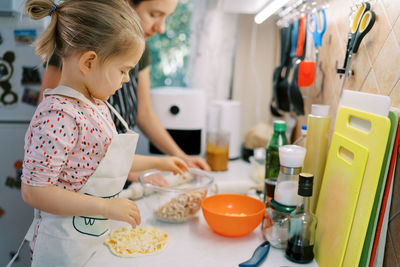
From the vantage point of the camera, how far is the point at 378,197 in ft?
2.27

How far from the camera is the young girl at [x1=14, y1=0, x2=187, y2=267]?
0.69 metres

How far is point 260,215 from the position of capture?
0.91 meters

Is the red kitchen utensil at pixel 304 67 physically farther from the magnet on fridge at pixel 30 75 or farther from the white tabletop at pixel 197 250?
the magnet on fridge at pixel 30 75

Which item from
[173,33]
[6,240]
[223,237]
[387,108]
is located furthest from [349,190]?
[173,33]

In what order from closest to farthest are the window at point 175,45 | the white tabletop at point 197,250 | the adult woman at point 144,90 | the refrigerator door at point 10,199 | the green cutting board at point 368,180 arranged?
the green cutting board at point 368,180, the white tabletop at point 197,250, the adult woman at point 144,90, the refrigerator door at point 10,199, the window at point 175,45

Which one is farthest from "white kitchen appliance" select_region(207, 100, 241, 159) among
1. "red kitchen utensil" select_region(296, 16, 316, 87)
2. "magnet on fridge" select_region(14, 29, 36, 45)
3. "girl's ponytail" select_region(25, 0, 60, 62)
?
"girl's ponytail" select_region(25, 0, 60, 62)

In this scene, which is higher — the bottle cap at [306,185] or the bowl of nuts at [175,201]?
the bottle cap at [306,185]

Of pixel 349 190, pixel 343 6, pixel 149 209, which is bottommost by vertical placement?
pixel 149 209

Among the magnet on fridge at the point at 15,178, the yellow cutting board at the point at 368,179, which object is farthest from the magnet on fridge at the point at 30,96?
the yellow cutting board at the point at 368,179

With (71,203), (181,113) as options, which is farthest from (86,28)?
(181,113)

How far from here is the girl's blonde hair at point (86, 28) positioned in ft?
2.37

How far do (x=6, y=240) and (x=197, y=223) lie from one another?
3.51 feet

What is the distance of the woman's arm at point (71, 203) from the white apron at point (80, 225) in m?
0.05

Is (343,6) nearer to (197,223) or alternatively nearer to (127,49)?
(127,49)
